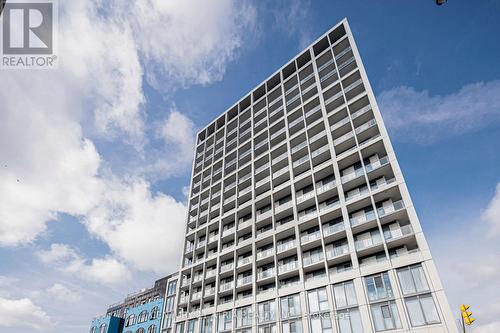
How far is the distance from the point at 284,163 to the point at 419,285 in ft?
77.7

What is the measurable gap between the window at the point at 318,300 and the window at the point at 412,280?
7410 millimetres

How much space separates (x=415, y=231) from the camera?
87.9ft

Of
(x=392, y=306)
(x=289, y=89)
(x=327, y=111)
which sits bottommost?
(x=392, y=306)

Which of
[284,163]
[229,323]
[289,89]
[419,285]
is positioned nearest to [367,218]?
[419,285]

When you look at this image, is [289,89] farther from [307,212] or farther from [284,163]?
[307,212]

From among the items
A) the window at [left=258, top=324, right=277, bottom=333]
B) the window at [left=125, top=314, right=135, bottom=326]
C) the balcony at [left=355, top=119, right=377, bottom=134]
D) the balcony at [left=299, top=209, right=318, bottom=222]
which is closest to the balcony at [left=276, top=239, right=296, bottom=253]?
the balcony at [left=299, top=209, right=318, bottom=222]

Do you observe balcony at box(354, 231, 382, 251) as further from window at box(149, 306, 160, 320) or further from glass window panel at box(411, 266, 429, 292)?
window at box(149, 306, 160, 320)

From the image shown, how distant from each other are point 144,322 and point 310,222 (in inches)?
1791

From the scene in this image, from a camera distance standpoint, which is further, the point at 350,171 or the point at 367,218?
the point at 350,171

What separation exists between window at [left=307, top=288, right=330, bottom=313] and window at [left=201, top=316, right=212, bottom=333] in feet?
49.7

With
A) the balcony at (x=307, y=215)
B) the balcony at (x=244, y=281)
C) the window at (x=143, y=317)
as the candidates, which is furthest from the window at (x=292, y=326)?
the window at (x=143, y=317)

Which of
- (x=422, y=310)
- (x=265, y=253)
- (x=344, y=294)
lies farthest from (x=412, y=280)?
(x=265, y=253)

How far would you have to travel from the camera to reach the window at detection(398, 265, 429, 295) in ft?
81.3

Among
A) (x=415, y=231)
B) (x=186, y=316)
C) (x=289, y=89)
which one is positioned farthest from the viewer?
(x=289, y=89)
